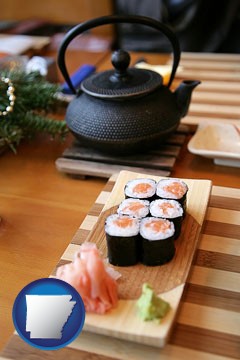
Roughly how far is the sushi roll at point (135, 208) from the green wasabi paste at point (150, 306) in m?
0.16

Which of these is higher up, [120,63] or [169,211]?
[120,63]

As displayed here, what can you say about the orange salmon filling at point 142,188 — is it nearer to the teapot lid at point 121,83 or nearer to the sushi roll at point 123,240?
the sushi roll at point 123,240

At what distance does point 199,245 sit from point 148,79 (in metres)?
0.47

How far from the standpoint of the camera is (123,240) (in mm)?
766

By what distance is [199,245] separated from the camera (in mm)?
885

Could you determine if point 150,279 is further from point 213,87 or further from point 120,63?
point 213,87

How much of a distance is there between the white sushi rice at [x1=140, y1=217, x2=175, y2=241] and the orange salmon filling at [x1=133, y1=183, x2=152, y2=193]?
0.37ft

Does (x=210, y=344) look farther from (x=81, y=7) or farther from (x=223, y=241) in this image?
(x=81, y=7)

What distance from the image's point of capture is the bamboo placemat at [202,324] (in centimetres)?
68

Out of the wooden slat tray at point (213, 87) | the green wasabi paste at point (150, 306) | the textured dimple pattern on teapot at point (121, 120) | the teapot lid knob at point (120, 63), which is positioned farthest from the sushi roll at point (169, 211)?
the wooden slat tray at point (213, 87)

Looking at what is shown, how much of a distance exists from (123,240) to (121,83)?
0.48 m

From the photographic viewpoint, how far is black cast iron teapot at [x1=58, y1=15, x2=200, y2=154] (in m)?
1.09

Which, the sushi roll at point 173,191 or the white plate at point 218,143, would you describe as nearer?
the sushi roll at point 173,191

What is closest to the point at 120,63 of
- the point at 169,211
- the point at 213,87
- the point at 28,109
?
the point at 28,109
